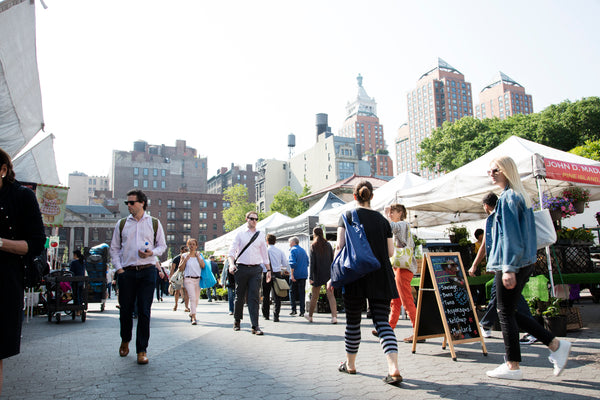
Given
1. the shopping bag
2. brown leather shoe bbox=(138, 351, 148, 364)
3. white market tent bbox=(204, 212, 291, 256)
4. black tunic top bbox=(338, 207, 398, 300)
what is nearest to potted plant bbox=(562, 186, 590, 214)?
black tunic top bbox=(338, 207, 398, 300)

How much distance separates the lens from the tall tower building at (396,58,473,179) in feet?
481

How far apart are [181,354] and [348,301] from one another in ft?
9.46

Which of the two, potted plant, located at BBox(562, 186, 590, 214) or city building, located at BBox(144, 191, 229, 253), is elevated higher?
city building, located at BBox(144, 191, 229, 253)

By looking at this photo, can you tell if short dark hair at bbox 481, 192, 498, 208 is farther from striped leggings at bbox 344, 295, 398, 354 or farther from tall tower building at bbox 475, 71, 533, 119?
tall tower building at bbox 475, 71, 533, 119

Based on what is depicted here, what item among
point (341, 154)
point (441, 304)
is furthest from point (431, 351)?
point (341, 154)

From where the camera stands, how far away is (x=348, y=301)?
14.8 feet

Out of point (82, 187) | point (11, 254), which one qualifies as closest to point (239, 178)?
point (82, 187)

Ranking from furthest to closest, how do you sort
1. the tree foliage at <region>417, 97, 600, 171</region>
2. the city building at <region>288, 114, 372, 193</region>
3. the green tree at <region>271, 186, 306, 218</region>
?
the city building at <region>288, 114, 372, 193</region> → the green tree at <region>271, 186, 306, 218</region> → the tree foliage at <region>417, 97, 600, 171</region>

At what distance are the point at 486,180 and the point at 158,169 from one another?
11272 cm

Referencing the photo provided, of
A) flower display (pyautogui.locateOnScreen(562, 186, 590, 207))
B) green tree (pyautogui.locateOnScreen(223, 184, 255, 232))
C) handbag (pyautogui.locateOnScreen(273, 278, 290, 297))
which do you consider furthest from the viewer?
green tree (pyautogui.locateOnScreen(223, 184, 255, 232))

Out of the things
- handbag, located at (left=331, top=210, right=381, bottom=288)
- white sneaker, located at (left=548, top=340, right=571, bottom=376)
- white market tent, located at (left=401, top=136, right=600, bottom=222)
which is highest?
white market tent, located at (left=401, top=136, right=600, bottom=222)

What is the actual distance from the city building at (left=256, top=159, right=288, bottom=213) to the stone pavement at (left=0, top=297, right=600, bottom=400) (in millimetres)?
93279

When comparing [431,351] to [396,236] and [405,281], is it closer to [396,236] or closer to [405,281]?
[405,281]

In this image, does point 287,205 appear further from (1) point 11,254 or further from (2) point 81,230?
(1) point 11,254
